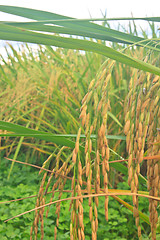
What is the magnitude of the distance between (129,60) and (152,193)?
1.17ft

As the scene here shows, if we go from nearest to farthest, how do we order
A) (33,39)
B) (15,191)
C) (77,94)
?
(33,39)
(15,191)
(77,94)

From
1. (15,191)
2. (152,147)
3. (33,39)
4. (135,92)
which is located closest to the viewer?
(33,39)

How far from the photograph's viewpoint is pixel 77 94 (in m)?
2.98

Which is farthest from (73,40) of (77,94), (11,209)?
(77,94)

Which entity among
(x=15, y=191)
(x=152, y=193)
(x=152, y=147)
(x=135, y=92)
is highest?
(x=135, y=92)

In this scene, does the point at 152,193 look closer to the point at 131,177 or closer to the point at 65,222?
the point at 131,177

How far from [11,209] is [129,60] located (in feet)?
6.39

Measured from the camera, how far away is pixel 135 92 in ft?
2.24

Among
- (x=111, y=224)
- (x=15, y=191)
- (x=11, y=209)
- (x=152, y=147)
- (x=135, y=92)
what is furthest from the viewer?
(x=15, y=191)

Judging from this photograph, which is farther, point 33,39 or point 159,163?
point 159,163

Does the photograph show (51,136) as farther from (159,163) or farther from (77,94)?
(77,94)

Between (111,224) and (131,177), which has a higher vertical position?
(131,177)

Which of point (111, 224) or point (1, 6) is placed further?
point (111, 224)

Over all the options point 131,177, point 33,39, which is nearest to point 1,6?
point 33,39
